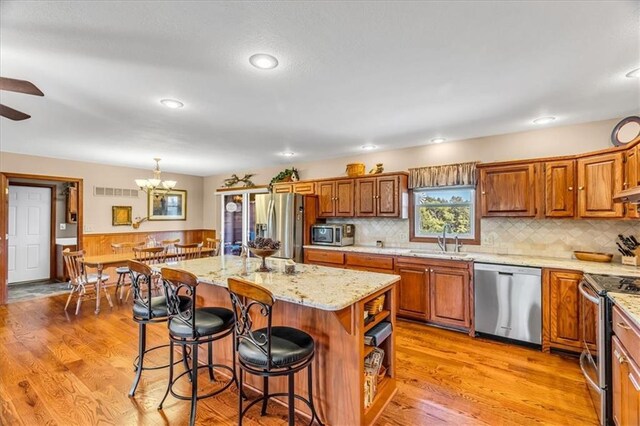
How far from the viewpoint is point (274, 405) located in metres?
2.19

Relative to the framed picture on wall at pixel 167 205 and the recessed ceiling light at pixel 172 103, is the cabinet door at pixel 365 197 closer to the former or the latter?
the recessed ceiling light at pixel 172 103

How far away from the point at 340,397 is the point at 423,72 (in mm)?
2325

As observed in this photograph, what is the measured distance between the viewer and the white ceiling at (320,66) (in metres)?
1.61

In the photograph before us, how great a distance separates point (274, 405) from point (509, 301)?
258 cm

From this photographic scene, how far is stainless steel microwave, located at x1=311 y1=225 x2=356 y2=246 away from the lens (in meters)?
4.72

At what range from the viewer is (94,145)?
176 inches

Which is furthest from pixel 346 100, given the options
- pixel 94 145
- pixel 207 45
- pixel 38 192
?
pixel 38 192

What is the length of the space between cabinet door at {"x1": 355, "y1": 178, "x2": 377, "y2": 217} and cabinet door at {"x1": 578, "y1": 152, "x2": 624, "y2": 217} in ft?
7.68

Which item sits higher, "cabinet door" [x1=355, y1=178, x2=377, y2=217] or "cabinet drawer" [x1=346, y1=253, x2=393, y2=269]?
"cabinet door" [x1=355, y1=178, x2=377, y2=217]

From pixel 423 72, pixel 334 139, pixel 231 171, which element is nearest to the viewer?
pixel 423 72

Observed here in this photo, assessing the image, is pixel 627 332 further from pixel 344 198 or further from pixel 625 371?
pixel 344 198

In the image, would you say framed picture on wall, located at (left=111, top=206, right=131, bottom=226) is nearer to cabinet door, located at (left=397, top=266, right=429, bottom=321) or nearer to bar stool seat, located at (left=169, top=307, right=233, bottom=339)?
bar stool seat, located at (left=169, top=307, right=233, bottom=339)

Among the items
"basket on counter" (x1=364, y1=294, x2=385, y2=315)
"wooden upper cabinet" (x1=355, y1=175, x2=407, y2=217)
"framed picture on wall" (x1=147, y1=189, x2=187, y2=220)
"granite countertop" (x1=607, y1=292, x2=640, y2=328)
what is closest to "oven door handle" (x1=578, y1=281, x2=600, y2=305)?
"granite countertop" (x1=607, y1=292, x2=640, y2=328)

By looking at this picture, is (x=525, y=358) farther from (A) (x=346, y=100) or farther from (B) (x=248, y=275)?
(A) (x=346, y=100)
